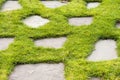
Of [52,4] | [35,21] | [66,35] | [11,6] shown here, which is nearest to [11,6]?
[11,6]

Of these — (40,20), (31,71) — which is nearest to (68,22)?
(40,20)

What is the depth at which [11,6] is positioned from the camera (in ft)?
18.1

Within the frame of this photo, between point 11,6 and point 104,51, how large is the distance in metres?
2.01

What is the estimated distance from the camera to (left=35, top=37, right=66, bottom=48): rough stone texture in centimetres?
426

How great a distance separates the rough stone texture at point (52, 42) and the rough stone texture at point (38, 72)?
1.36 ft

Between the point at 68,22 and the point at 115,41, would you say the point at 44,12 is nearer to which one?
the point at 68,22

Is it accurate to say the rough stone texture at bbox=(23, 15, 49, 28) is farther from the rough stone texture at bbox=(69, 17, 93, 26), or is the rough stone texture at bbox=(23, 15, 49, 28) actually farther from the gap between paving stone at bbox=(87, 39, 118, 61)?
the gap between paving stone at bbox=(87, 39, 118, 61)

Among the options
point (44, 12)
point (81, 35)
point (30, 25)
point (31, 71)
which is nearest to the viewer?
point (31, 71)

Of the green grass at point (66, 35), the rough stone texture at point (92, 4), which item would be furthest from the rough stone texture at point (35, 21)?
the rough stone texture at point (92, 4)

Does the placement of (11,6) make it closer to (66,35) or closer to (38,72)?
(66,35)

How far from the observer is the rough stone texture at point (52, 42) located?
168 inches

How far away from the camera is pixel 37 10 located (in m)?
5.20

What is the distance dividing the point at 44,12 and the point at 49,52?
118 centimetres

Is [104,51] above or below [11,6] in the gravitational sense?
below
